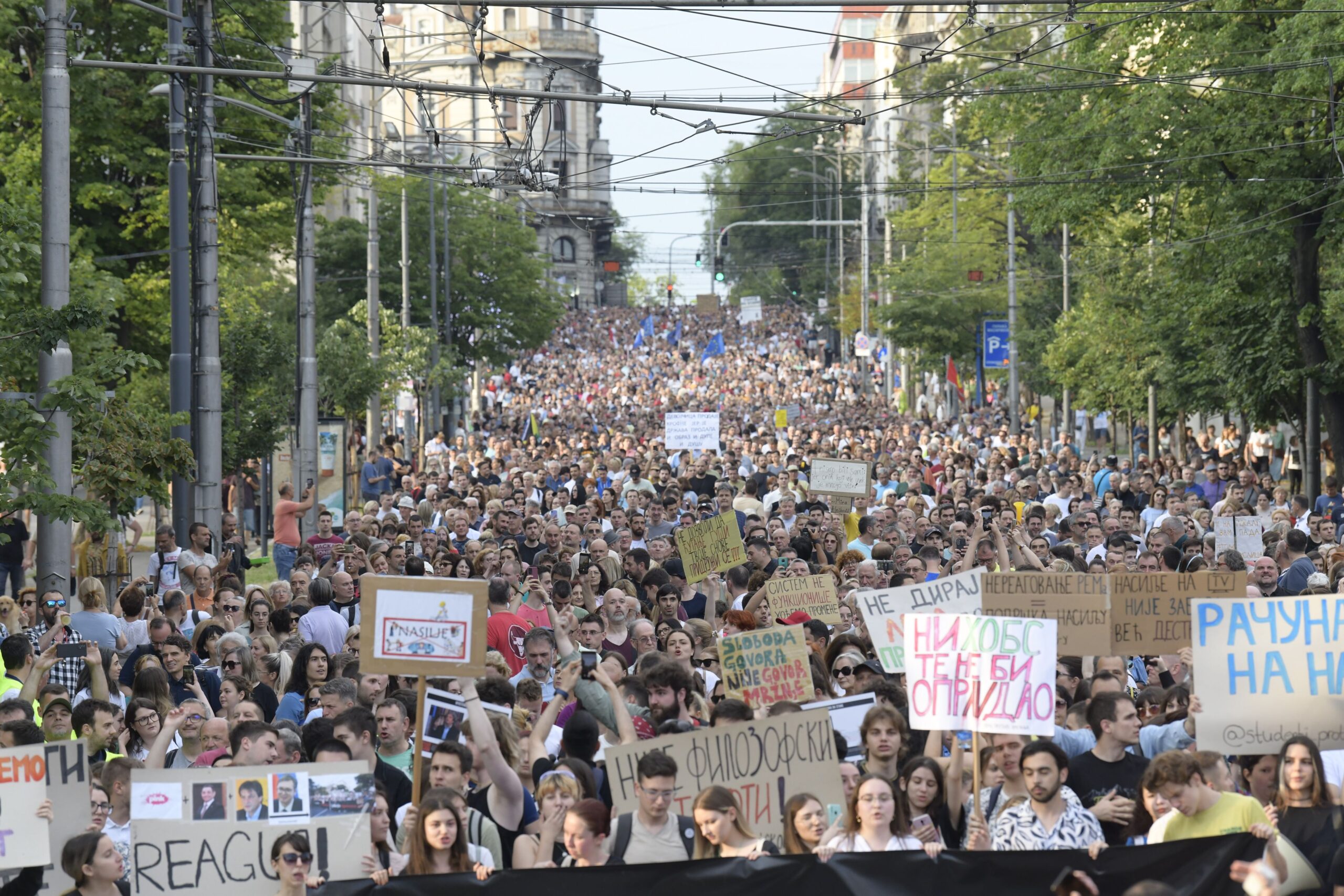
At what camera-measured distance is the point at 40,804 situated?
741 centimetres

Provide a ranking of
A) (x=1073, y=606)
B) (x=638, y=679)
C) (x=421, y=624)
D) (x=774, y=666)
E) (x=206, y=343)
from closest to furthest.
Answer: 1. (x=421, y=624)
2. (x=638, y=679)
3. (x=774, y=666)
4. (x=1073, y=606)
5. (x=206, y=343)

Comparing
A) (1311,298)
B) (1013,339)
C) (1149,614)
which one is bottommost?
(1149,614)

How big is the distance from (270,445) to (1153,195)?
1348 cm

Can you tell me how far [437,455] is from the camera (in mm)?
37750

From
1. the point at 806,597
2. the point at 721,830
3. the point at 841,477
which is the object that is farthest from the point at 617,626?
the point at 841,477

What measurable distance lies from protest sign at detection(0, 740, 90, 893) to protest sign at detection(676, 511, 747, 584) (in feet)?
27.7

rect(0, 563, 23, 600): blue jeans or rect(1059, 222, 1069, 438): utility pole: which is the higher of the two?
rect(1059, 222, 1069, 438): utility pole

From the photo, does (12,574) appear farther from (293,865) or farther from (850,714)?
(293,865)

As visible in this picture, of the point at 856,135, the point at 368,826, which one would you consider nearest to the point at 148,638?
the point at 368,826

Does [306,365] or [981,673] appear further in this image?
[306,365]

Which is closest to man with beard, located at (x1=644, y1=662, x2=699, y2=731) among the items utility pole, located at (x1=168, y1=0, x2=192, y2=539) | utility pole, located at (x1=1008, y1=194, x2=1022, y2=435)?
utility pole, located at (x1=168, y1=0, x2=192, y2=539)

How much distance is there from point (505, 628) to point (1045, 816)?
19.4 ft

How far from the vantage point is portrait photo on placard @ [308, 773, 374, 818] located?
287 inches

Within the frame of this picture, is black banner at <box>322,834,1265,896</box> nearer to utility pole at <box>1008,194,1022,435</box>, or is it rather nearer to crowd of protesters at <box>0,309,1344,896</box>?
crowd of protesters at <box>0,309,1344,896</box>
